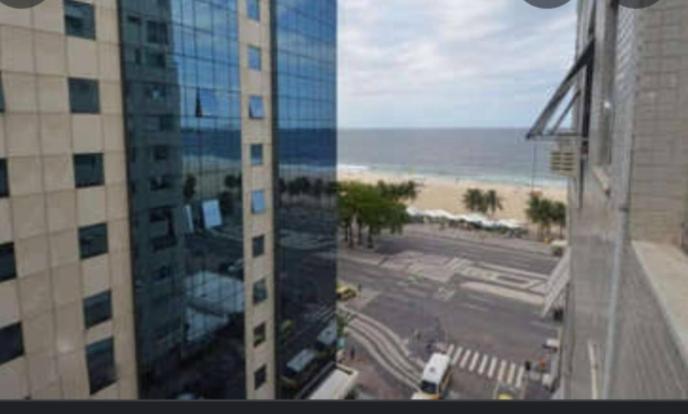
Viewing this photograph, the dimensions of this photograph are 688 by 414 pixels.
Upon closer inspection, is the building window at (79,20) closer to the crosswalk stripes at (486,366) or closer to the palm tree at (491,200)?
the crosswalk stripes at (486,366)

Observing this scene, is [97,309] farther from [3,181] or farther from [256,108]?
[256,108]

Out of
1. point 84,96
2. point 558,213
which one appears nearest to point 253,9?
point 84,96

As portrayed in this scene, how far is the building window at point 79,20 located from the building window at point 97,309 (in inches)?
155

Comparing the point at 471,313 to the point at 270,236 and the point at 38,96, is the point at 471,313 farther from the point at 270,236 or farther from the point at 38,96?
the point at 38,96

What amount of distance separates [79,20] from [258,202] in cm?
510

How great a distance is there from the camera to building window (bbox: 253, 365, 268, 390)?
1060cm

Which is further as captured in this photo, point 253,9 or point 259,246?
point 259,246

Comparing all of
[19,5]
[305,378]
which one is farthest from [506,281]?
[19,5]

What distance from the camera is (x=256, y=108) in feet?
33.2

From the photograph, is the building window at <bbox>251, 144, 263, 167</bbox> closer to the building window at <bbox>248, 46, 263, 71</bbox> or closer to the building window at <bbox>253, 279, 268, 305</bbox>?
the building window at <bbox>248, 46, 263, 71</bbox>

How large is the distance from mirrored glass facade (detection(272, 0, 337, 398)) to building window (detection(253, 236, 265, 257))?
1.70ft

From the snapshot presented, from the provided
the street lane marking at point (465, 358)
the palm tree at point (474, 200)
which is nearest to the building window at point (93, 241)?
the street lane marking at point (465, 358)

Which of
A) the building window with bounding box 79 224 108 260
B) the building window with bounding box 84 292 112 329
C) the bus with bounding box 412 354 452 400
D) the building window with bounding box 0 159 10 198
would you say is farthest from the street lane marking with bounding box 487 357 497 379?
the building window with bounding box 0 159 10 198

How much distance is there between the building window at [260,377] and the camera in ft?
34.8
